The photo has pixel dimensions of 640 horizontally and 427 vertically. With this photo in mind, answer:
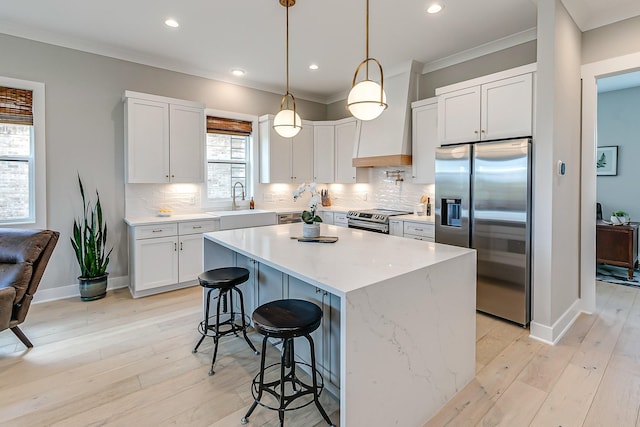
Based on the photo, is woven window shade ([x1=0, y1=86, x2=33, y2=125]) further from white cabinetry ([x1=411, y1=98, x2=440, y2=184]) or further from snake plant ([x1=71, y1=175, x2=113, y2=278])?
white cabinetry ([x1=411, y1=98, x2=440, y2=184])

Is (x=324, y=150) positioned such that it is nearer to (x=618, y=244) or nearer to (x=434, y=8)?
(x=434, y=8)

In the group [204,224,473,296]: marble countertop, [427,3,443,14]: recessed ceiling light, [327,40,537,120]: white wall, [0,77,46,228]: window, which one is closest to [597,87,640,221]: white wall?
[327,40,537,120]: white wall

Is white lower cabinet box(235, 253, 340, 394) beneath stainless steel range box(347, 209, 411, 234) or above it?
beneath

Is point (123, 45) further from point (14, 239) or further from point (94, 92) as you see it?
point (14, 239)

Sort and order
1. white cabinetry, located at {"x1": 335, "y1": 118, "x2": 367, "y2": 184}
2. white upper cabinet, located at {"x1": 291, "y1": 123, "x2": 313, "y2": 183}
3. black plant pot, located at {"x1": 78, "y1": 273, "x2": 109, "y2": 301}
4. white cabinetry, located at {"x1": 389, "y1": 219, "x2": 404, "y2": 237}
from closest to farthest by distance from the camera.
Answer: black plant pot, located at {"x1": 78, "y1": 273, "x2": 109, "y2": 301}, white cabinetry, located at {"x1": 389, "y1": 219, "x2": 404, "y2": 237}, white cabinetry, located at {"x1": 335, "y1": 118, "x2": 367, "y2": 184}, white upper cabinet, located at {"x1": 291, "y1": 123, "x2": 313, "y2": 183}

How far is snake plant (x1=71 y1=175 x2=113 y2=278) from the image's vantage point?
371cm

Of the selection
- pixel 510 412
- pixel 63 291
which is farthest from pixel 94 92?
pixel 510 412

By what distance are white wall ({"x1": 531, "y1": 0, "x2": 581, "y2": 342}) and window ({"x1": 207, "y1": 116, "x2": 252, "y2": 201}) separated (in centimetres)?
383

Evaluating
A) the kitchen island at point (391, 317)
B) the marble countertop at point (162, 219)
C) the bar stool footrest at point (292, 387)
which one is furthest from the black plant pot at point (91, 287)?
the bar stool footrest at point (292, 387)

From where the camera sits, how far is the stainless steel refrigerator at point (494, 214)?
2.97 metres

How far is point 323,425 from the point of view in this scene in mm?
1849

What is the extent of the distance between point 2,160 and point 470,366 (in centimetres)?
474

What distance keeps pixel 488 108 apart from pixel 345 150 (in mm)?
2432

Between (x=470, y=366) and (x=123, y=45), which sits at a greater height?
(x=123, y=45)
